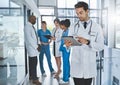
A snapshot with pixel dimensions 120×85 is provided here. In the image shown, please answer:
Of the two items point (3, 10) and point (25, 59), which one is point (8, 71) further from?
point (25, 59)

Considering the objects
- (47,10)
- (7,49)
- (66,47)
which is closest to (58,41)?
(66,47)

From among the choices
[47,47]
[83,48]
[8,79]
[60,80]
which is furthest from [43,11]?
[83,48]

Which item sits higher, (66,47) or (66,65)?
(66,47)

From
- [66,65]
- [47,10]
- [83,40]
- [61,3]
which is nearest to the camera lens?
[83,40]

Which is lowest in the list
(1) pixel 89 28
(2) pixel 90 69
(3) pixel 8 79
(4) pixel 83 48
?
(3) pixel 8 79

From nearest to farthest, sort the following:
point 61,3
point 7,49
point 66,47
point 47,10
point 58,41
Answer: point 7,49, point 66,47, point 58,41, point 47,10, point 61,3

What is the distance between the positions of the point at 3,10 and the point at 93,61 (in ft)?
5.82

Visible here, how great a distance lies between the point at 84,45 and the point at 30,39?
111 inches

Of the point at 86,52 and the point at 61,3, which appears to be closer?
the point at 86,52

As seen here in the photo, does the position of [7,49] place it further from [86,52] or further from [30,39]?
[86,52]

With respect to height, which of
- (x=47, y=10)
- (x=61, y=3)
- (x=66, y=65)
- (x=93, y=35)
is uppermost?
(x=61, y=3)

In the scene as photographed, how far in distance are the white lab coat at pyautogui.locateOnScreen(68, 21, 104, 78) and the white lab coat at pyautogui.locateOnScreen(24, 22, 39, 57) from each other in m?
2.72

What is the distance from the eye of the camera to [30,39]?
541 centimetres

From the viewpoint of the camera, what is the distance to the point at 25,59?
6430mm
